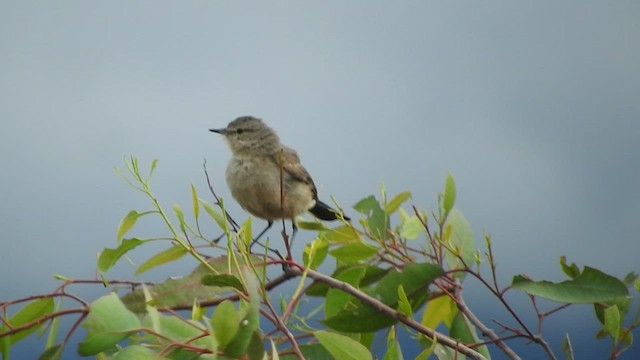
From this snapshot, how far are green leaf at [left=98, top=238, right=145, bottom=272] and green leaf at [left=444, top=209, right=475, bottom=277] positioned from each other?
50 centimetres

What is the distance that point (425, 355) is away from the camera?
1.14 meters

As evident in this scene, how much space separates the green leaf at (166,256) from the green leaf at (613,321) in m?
0.64

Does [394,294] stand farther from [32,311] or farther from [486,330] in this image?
[32,311]

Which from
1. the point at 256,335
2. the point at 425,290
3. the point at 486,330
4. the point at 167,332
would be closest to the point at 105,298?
the point at 167,332

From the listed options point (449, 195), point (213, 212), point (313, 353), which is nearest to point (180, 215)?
point (213, 212)

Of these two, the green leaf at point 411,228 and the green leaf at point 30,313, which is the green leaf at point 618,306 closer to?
the green leaf at point 411,228

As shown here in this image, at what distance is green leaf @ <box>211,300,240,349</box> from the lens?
0.87m

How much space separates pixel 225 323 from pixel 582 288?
24.0 inches

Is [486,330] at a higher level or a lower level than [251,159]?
lower

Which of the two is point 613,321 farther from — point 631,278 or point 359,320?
point 359,320

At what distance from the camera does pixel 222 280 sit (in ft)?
3.39

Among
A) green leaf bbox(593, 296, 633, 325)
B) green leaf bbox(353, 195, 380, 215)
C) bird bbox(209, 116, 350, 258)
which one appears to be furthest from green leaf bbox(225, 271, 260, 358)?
bird bbox(209, 116, 350, 258)

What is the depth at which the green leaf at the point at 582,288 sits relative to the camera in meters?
1.25

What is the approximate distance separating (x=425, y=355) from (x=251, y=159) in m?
1.37
